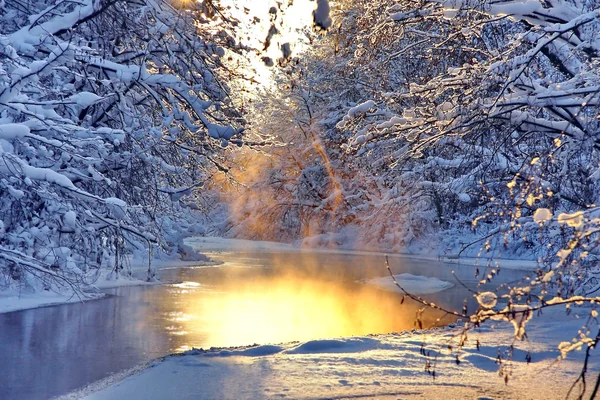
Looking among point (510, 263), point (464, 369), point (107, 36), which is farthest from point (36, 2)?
point (510, 263)

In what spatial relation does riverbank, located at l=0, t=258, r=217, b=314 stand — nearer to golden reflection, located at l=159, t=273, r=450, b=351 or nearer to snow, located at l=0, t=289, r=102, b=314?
snow, located at l=0, t=289, r=102, b=314

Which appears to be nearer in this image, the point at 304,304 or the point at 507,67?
the point at 507,67

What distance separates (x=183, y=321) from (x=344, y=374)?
16.9 ft

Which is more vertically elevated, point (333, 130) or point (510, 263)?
point (333, 130)

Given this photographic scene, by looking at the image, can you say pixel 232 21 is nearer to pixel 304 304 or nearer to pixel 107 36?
pixel 107 36

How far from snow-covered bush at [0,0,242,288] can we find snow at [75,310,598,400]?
1.62 metres

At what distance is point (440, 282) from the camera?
20.0m

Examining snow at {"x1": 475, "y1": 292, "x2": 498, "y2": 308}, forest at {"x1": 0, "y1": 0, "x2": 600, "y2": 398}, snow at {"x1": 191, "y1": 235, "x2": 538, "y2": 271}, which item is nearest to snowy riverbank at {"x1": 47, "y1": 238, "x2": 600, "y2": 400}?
forest at {"x1": 0, "y1": 0, "x2": 600, "y2": 398}

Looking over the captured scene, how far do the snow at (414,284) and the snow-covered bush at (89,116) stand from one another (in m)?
7.97

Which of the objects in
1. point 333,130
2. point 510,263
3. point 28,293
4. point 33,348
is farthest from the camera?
point 333,130

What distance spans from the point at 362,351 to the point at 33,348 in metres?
4.46

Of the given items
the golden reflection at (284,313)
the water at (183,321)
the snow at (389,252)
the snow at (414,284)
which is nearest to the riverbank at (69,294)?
the water at (183,321)

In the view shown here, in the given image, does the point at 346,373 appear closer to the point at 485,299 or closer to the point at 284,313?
the point at 485,299

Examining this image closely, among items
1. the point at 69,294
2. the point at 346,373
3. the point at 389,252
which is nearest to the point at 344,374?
the point at 346,373
